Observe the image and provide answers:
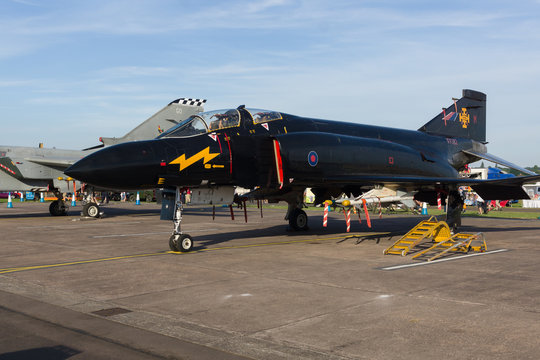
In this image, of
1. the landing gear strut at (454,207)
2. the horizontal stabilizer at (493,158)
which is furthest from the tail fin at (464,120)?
the landing gear strut at (454,207)

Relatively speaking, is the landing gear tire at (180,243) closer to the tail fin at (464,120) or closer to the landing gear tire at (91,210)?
the tail fin at (464,120)

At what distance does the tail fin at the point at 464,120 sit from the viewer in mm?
19766

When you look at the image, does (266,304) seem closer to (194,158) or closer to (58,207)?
(194,158)

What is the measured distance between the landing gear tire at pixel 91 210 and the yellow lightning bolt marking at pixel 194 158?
45.7 feet

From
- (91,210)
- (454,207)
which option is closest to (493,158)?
(454,207)

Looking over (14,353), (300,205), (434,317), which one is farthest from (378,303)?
(300,205)

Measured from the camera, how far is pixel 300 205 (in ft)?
56.6

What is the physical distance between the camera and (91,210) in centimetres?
2367

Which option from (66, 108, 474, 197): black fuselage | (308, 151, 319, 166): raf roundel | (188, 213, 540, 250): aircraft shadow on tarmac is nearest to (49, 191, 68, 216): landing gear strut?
(188, 213, 540, 250): aircraft shadow on tarmac

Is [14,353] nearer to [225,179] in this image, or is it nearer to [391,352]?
[391,352]

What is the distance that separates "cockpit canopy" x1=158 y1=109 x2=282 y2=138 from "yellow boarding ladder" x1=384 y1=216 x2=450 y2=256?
16.1 feet

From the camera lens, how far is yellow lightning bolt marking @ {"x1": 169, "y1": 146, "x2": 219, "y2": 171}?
11.3 metres

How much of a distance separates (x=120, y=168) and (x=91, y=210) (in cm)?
1426

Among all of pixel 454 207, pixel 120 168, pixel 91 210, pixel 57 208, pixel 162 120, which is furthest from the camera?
pixel 162 120
